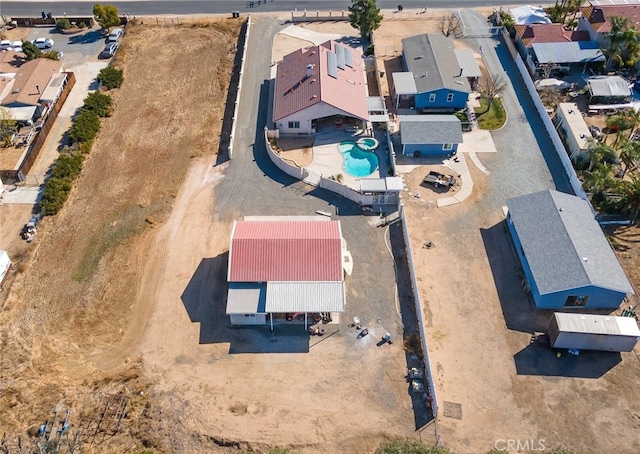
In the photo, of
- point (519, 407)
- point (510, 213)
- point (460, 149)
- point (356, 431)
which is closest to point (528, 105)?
point (460, 149)

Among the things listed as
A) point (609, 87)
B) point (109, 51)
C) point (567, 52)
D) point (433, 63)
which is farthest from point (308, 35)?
point (609, 87)

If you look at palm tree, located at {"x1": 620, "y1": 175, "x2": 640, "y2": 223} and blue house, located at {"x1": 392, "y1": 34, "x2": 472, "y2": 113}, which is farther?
blue house, located at {"x1": 392, "y1": 34, "x2": 472, "y2": 113}

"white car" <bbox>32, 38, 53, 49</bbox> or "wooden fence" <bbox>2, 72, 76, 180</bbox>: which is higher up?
"white car" <bbox>32, 38, 53, 49</bbox>

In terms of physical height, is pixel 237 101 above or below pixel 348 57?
below

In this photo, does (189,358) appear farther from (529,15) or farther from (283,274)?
(529,15)

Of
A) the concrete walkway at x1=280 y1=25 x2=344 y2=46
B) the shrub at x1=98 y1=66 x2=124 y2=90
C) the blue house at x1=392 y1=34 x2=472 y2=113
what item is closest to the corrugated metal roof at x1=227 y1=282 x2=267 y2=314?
the blue house at x1=392 y1=34 x2=472 y2=113

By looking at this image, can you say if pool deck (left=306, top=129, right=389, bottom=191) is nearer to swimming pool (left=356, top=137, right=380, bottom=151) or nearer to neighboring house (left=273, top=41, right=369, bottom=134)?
swimming pool (left=356, top=137, right=380, bottom=151)
